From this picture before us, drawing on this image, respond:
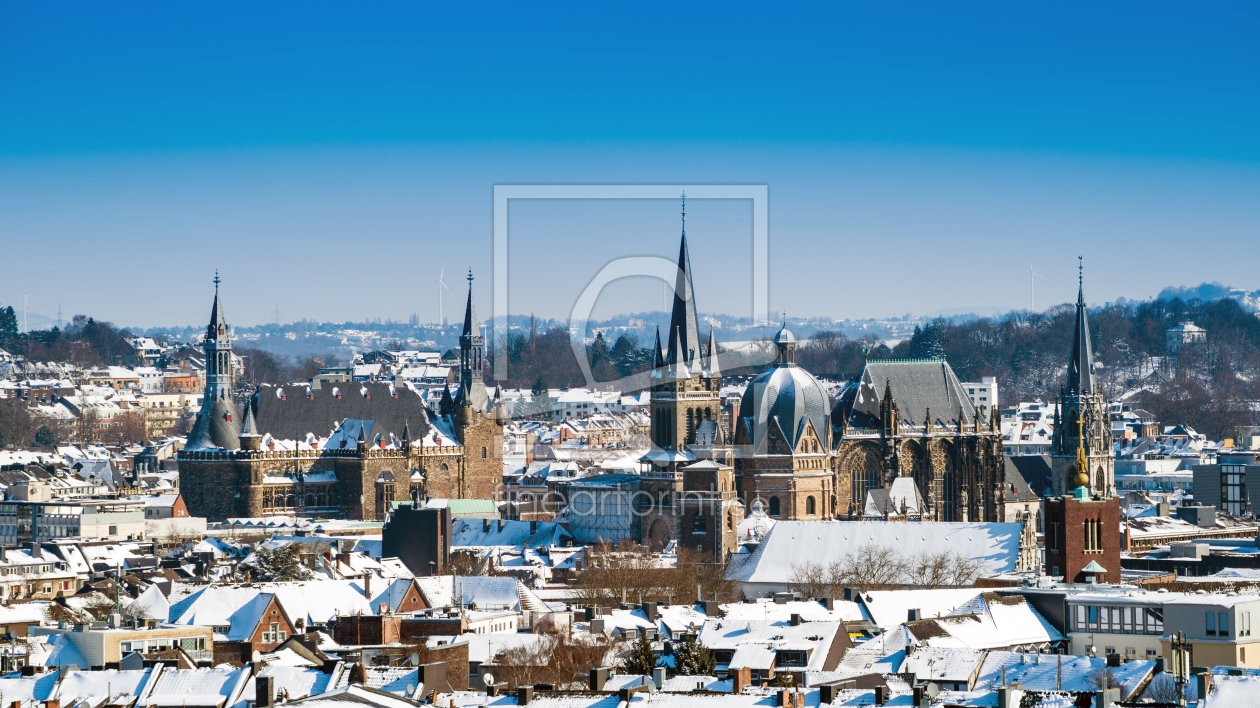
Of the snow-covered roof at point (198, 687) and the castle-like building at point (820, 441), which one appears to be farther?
the castle-like building at point (820, 441)

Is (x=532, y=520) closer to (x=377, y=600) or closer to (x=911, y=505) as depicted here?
(x=911, y=505)

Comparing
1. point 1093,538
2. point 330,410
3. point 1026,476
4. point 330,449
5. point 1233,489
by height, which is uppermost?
point 330,410

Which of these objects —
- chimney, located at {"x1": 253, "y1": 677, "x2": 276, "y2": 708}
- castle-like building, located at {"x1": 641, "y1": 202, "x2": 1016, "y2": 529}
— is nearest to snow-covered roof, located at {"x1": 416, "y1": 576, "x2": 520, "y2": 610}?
chimney, located at {"x1": 253, "y1": 677, "x2": 276, "y2": 708}

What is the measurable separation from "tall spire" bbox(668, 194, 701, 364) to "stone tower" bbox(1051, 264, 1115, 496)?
20.0 meters

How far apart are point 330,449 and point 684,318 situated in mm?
22789

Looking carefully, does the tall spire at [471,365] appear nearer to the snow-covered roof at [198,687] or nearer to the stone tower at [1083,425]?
the stone tower at [1083,425]

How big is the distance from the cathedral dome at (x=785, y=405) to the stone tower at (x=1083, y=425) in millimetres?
14660

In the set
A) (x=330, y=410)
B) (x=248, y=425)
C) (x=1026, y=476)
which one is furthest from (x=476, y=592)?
(x=1026, y=476)

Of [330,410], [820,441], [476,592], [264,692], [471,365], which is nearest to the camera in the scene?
[264,692]

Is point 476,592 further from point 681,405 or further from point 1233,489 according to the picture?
point 1233,489

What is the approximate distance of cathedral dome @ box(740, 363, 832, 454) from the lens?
102000 millimetres

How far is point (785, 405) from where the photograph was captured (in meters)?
103

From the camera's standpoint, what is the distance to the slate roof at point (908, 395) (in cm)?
10631

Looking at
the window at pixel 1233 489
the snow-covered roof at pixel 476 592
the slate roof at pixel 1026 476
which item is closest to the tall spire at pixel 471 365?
the slate roof at pixel 1026 476
